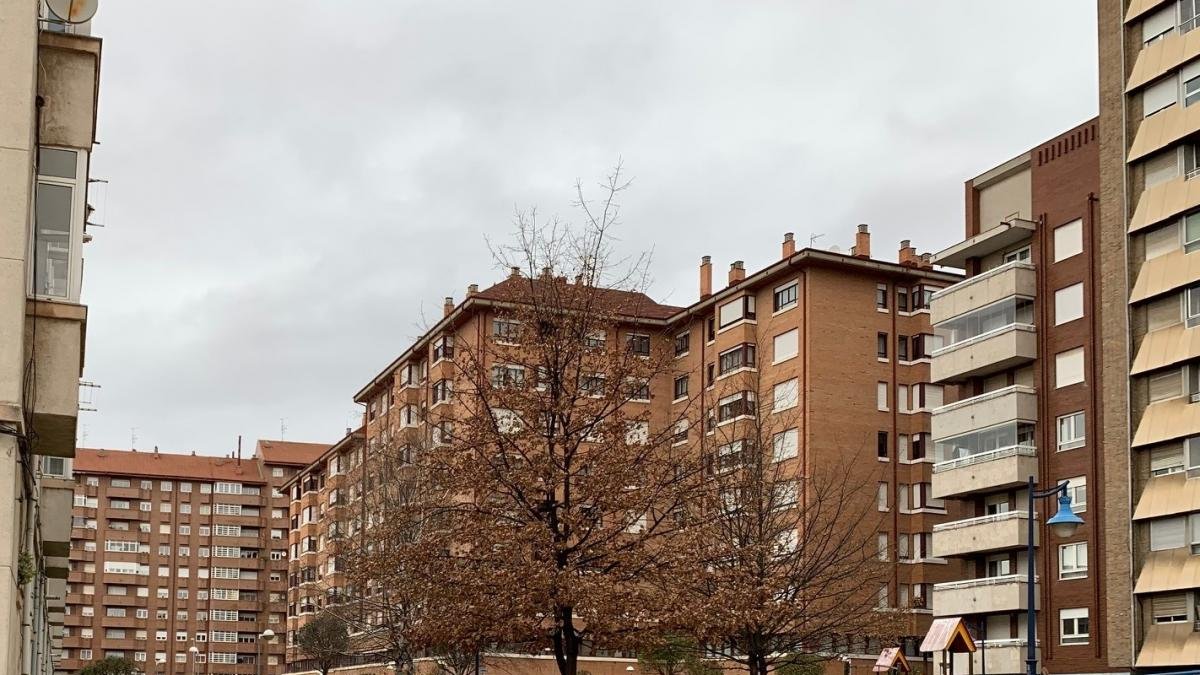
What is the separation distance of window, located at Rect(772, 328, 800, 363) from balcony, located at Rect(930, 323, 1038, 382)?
7.41m

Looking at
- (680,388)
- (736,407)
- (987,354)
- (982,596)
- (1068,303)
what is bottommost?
(982,596)

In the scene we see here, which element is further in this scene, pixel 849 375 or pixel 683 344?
pixel 683 344

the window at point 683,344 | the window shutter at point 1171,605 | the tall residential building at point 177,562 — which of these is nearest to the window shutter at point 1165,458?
the window shutter at point 1171,605

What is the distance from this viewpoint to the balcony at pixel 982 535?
173 feet

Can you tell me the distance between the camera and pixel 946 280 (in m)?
68.4

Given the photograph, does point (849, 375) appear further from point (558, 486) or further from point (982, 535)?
point (558, 486)

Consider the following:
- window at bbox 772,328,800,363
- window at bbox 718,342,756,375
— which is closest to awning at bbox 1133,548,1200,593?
window at bbox 772,328,800,363

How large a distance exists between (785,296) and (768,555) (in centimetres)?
3127

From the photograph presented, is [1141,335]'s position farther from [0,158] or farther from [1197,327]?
[0,158]

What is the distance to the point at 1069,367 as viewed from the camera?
173 ft

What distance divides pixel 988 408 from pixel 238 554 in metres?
101

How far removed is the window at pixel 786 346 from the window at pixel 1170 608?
2167cm

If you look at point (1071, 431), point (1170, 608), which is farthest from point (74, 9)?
point (1071, 431)

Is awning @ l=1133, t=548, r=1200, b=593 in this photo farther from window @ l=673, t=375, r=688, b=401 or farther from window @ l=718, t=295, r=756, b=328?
window @ l=673, t=375, r=688, b=401
